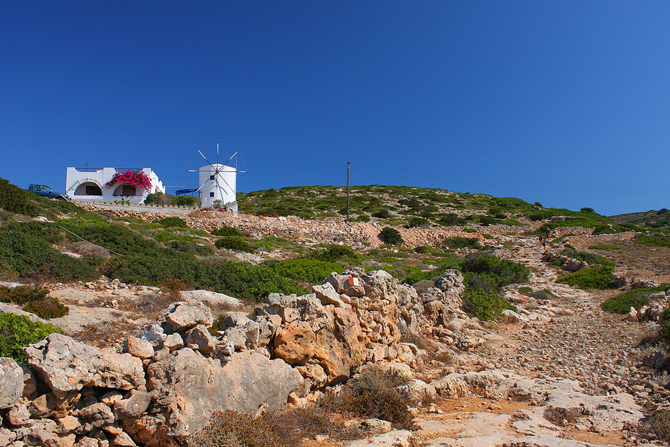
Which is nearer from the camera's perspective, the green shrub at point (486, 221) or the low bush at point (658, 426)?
the low bush at point (658, 426)

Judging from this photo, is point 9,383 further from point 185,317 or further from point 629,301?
point 629,301

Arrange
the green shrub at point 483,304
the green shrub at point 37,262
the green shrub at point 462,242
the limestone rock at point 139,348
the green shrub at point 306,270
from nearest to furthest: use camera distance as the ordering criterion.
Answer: the limestone rock at point 139,348 → the green shrub at point 37,262 → the green shrub at point 483,304 → the green shrub at point 306,270 → the green shrub at point 462,242

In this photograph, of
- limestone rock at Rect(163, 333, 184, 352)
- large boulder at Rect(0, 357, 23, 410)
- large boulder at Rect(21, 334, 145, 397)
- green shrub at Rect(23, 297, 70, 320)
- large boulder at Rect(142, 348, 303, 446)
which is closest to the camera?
large boulder at Rect(0, 357, 23, 410)

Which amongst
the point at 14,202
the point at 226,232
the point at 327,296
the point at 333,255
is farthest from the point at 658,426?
the point at 226,232

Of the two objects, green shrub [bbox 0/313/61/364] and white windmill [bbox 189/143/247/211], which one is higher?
white windmill [bbox 189/143/247/211]

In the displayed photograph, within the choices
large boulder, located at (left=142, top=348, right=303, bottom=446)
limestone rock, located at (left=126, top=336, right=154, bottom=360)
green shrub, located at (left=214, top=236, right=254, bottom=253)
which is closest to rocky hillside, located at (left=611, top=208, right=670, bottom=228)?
green shrub, located at (left=214, top=236, right=254, bottom=253)

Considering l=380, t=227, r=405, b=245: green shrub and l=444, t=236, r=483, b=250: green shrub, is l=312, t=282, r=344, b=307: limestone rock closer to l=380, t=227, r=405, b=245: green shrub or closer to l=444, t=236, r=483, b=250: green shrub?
l=380, t=227, r=405, b=245: green shrub

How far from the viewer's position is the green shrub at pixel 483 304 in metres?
11.8

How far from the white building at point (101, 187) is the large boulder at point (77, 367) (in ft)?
138

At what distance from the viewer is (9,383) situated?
3.23m

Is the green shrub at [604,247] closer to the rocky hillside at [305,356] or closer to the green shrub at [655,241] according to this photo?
the green shrub at [655,241]

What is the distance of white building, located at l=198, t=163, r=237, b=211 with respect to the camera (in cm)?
4716

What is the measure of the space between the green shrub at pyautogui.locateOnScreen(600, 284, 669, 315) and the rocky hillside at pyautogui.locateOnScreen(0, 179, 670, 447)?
76 mm

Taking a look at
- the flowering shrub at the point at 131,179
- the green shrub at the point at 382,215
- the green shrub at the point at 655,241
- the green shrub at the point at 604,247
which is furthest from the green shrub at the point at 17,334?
the green shrub at the point at 382,215
